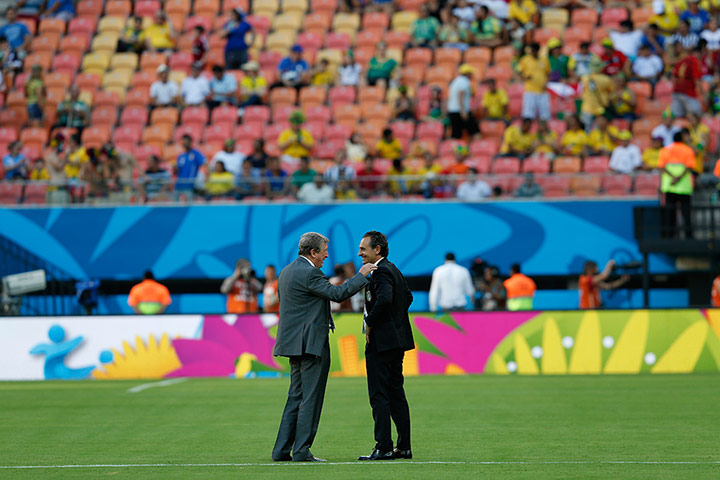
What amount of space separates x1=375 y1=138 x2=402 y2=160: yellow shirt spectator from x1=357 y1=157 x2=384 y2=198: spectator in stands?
3.25 feet

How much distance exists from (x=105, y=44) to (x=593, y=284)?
14.9m

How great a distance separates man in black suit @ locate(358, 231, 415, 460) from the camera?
9516 millimetres

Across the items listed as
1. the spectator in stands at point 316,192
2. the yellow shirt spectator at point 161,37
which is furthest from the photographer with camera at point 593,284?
the yellow shirt spectator at point 161,37

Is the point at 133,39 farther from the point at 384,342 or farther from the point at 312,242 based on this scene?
the point at 384,342

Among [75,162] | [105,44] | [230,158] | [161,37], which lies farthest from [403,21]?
[75,162]

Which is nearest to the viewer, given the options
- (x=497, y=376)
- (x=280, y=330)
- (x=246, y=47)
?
(x=280, y=330)

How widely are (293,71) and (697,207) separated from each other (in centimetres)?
1035

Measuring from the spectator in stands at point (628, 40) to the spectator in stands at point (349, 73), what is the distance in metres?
5.96

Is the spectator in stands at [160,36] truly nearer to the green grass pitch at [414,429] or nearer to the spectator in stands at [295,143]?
the spectator in stands at [295,143]

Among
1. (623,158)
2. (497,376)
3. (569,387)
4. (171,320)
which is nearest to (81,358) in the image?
(171,320)

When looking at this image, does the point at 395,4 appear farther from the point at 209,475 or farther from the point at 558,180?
the point at 209,475

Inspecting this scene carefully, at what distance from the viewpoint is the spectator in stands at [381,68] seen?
27.7m

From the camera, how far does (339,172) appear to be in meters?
24.4

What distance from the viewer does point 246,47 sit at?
28906mm
